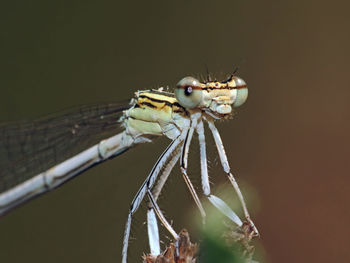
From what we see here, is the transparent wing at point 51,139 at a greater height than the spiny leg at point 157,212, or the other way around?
the transparent wing at point 51,139

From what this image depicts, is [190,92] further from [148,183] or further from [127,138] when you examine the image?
[127,138]

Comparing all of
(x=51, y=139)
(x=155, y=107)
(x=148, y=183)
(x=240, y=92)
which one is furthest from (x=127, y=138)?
(x=240, y=92)

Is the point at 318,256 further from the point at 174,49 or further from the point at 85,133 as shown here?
the point at 174,49

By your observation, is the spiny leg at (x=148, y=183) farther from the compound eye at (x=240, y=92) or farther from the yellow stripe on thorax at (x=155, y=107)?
the compound eye at (x=240, y=92)

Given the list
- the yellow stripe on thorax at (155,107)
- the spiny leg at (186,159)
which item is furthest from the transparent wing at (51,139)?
the spiny leg at (186,159)

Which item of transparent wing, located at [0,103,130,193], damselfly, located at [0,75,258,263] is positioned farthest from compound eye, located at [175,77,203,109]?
transparent wing, located at [0,103,130,193]

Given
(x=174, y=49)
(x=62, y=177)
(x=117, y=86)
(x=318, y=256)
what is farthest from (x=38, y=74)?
(x=318, y=256)
